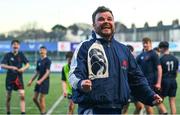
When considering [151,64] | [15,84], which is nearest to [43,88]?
[15,84]

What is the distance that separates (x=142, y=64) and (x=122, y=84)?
7054 millimetres

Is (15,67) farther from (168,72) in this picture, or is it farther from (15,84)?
(168,72)

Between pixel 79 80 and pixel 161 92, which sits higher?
pixel 79 80

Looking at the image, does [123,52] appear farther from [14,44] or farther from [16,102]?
[16,102]

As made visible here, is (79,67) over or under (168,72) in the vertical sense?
over

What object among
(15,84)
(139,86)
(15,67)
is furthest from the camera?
(15,84)

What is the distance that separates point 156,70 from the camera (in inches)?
477

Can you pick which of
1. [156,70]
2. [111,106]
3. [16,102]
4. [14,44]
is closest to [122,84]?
Answer: [111,106]

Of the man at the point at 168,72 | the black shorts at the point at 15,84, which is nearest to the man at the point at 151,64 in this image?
the man at the point at 168,72

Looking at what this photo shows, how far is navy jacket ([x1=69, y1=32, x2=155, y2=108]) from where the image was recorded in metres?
5.18

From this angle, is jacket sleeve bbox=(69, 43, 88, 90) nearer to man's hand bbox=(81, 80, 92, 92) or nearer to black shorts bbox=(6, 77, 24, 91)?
man's hand bbox=(81, 80, 92, 92)

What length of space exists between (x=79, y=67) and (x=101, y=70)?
22cm

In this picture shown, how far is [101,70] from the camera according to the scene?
5.18 meters

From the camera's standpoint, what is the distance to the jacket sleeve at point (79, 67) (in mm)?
5191
